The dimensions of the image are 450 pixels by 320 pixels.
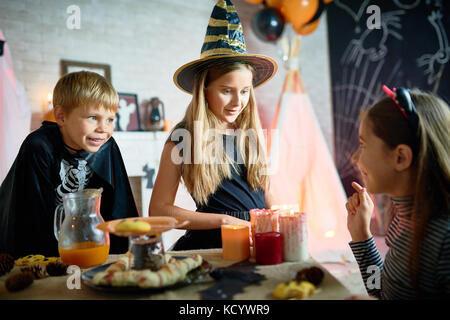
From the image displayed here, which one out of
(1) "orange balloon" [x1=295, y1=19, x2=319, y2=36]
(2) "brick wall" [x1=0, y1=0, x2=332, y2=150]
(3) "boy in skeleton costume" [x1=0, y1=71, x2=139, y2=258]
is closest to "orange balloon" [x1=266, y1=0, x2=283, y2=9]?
(1) "orange balloon" [x1=295, y1=19, x2=319, y2=36]

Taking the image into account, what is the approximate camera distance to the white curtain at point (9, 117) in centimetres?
231

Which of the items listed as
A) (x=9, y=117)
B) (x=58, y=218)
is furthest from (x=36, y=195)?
(x=9, y=117)

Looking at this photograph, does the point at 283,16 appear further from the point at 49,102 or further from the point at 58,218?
the point at 58,218

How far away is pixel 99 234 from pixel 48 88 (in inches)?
92.7

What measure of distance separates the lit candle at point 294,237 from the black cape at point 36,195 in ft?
1.83

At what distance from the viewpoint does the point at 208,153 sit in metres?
1.31

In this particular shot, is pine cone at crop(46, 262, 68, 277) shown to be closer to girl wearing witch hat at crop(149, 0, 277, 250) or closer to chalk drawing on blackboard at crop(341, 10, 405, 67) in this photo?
girl wearing witch hat at crop(149, 0, 277, 250)

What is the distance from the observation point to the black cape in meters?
1.10

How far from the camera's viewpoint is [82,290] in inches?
28.7

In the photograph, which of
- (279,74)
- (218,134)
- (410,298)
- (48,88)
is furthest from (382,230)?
(48,88)

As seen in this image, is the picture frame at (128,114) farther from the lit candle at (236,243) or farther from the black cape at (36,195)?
the lit candle at (236,243)

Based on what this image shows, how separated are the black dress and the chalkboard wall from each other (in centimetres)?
240

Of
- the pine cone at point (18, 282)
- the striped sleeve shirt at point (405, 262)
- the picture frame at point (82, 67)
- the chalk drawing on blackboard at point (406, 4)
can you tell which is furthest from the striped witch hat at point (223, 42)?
the chalk drawing on blackboard at point (406, 4)

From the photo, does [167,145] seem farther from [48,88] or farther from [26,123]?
[48,88]
